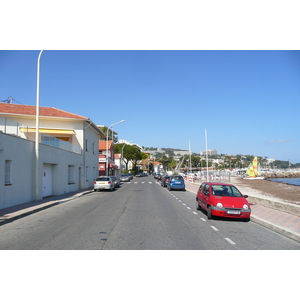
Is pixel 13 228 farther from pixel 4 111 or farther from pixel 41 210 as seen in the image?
pixel 4 111

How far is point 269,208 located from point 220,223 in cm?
418

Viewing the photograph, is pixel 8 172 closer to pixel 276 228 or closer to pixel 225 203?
pixel 225 203

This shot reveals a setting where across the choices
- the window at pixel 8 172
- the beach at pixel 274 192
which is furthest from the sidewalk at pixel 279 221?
the window at pixel 8 172

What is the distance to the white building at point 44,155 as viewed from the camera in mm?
14312

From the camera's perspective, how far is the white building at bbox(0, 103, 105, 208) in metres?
14.3

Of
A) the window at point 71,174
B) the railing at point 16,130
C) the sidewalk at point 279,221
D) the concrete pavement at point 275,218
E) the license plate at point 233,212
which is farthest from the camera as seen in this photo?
the window at point 71,174

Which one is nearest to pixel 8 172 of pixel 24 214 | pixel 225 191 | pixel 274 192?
pixel 24 214

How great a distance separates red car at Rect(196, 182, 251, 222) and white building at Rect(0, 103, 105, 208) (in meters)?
9.52

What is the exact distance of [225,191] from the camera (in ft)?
40.1

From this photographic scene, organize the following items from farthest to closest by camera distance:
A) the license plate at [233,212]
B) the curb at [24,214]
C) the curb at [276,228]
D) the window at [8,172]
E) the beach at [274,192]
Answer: the beach at [274,192] → the window at [8,172] → the license plate at [233,212] → the curb at [24,214] → the curb at [276,228]

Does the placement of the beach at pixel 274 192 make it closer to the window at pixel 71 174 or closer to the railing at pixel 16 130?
the railing at pixel 16 130

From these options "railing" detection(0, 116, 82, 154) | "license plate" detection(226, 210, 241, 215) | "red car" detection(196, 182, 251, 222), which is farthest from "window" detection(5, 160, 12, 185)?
"license plate" detection(226, 210, 241, 215)
